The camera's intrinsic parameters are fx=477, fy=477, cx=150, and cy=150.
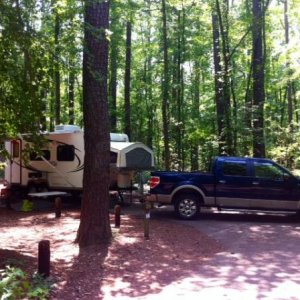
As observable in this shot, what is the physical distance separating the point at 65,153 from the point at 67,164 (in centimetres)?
47

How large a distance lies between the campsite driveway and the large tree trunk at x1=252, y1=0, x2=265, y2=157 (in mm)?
5950

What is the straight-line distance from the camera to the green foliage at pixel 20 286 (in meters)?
4.95

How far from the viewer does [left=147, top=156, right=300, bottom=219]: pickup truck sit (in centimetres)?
1421

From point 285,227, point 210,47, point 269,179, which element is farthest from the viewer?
point 210,47

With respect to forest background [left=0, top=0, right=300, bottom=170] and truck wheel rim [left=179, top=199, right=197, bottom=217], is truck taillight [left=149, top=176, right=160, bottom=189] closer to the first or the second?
truck wheel rim [left=179, top=199, right=197, bottom=217]

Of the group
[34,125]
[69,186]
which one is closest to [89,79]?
[34,125]

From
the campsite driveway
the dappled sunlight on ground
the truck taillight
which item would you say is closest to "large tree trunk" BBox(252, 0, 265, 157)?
the campsite driveway

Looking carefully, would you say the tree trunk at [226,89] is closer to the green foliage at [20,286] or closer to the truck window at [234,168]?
the truck window at [234,168]

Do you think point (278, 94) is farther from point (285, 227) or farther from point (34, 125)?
point (34, 125)

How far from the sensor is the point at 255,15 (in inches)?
821

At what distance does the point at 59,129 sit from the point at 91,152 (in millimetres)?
9622

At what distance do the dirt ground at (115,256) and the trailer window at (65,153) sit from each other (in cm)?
526

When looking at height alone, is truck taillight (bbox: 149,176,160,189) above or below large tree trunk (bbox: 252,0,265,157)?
below

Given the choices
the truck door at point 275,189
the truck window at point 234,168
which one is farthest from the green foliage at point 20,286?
the truck door at point 275,189
